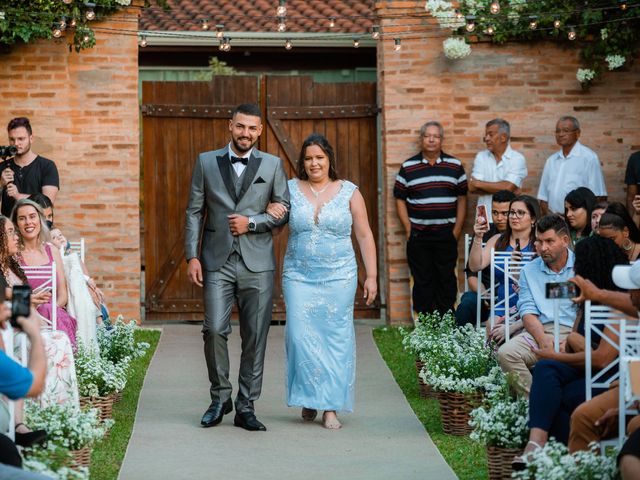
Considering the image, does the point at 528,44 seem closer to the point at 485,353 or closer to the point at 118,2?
the point at 118,2

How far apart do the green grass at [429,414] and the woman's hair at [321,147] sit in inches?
71.5

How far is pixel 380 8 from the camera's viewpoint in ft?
44.0

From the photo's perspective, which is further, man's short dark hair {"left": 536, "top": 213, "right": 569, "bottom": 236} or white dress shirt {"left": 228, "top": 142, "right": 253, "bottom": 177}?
white dress shirt {"left": 228, "top": 142, "right": 253, "bottom": 177}

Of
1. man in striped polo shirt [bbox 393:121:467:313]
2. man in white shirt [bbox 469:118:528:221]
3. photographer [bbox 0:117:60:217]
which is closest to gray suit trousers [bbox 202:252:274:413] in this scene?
photographer [bbox 0:117:60:217]

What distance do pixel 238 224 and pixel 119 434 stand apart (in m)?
1.55

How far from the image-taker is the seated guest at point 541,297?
784cm

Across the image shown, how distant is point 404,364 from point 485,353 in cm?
245

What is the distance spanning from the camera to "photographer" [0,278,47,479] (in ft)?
17.0

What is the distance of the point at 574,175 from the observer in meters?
12.7

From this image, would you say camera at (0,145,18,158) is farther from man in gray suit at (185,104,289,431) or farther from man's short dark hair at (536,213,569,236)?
man's short dark hair at (536,213,569,236)

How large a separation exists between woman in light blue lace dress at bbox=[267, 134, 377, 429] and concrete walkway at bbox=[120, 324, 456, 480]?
0.27 metres

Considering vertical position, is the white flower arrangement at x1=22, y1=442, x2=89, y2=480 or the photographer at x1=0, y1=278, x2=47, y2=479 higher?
the photographer at x1=0, y1=278, x2=47, y2=479

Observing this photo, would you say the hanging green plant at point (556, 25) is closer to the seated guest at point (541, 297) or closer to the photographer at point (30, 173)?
the photographer at point (30, 173)

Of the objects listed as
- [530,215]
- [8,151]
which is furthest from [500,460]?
[8,151]
